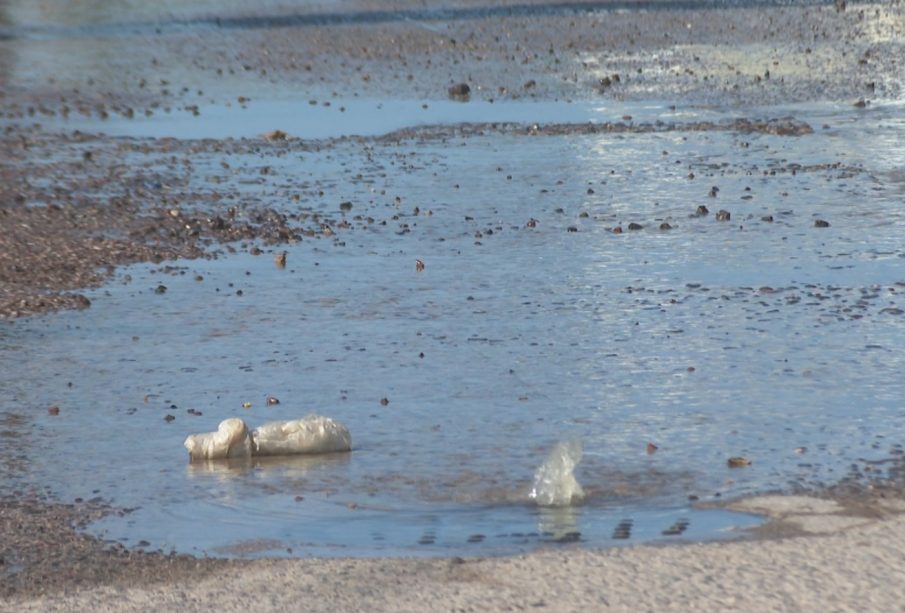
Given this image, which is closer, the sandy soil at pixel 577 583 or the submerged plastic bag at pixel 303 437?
the sandy soil at pixel 577 583

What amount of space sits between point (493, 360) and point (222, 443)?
1.64 metres

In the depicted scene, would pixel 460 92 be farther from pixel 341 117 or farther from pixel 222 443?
pixel 222 443

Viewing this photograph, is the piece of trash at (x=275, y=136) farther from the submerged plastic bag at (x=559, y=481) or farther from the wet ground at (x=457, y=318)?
the submerged plastic bag at (x=559, y=481)

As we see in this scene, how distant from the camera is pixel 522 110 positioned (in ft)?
54.3

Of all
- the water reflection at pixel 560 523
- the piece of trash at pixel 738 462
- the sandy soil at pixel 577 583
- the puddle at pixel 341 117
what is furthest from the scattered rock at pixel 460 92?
the sandy soil at pixel 577 583

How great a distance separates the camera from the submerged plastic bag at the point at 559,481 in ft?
20.2

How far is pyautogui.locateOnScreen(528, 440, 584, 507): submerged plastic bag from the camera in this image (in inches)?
242

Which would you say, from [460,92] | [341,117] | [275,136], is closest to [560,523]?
[275,136]

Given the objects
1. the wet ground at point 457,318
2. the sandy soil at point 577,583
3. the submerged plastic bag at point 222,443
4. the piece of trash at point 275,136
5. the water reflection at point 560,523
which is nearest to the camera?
the sandy soil at point 577,583

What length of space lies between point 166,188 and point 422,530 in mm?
7178

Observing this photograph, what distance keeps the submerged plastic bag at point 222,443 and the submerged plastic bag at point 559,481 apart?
117cm

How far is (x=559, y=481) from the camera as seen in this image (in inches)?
243

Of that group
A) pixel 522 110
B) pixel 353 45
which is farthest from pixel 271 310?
pixel 353 45

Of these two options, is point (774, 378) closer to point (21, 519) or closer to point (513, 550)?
point (513, 550)
